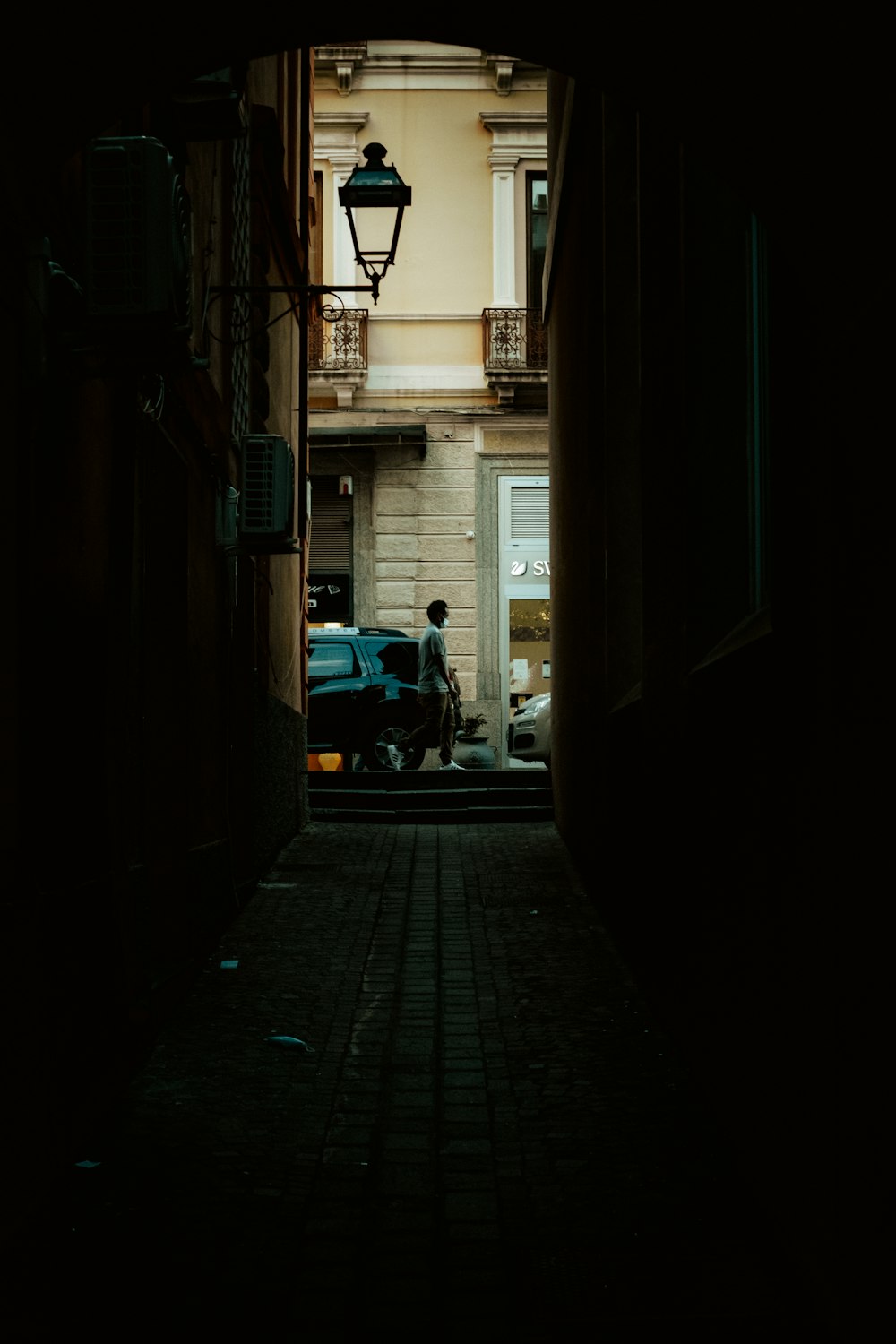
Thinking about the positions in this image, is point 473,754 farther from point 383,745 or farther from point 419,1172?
point 419,1172

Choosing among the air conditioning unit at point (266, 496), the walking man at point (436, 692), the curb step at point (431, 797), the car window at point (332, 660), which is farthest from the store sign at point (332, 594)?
the air conditioning unit at point (266, 496)

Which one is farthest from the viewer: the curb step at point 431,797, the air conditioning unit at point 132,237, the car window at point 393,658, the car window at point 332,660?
the car window at point 393,658

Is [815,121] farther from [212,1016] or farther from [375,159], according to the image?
[375,159]

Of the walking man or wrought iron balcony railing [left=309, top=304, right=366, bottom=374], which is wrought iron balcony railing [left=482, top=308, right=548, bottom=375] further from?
the walking man

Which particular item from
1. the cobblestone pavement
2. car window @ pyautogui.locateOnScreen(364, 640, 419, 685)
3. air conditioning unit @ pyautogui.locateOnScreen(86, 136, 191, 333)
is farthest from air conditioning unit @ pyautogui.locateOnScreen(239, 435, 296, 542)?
car window @ pyautogui.locateOnScreen(364, 640, 419, 685)

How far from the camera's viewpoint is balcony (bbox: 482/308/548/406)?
24750 millimetres

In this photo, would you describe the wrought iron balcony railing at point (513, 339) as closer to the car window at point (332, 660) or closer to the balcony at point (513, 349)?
the balcony at point (513, 349)

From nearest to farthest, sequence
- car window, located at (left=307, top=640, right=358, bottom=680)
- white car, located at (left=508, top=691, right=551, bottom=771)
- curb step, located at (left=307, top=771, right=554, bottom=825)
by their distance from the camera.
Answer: curb step, located at (left=307, top=771, right=554, bottom=825)
white car, located at (left=508, top=691, right=551, bottom=771)
car window, located at (left=307, top=640, right=358, bottom=680)

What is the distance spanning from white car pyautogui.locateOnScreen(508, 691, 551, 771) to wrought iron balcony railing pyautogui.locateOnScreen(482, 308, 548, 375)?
7373 mm

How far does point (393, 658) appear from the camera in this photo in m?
19.7

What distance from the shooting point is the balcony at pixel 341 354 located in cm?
2477

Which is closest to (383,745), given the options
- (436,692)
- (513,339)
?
(436,692)

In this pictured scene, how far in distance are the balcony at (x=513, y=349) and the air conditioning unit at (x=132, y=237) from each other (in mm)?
20111

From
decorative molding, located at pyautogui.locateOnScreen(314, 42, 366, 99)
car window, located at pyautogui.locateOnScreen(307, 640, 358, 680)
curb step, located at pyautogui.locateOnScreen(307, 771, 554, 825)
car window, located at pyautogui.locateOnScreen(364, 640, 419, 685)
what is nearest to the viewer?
curb step, located at pyautogui.locateOnScreen(307, 771, 554, 825)
